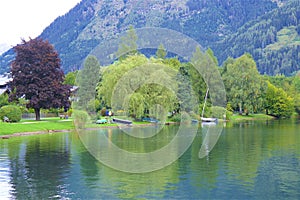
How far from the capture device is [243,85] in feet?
336

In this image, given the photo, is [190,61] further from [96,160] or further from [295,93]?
[96,160]

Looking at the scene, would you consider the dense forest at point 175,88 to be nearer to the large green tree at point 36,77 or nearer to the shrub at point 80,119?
the shrub at point 80,119

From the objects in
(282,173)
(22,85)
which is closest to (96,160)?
(282,173)

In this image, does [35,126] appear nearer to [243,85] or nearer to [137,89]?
[137,89]

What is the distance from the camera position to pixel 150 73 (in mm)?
73938

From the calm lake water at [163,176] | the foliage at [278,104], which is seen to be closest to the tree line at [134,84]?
the foliage at [278,104]

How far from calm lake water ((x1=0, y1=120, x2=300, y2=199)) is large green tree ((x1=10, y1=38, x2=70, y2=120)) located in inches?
1094

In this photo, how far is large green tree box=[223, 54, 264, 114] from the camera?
10212cm

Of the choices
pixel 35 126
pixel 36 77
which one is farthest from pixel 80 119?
pixel 36 77

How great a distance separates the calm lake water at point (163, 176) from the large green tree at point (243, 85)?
208 feet

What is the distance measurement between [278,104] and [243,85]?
11.9m

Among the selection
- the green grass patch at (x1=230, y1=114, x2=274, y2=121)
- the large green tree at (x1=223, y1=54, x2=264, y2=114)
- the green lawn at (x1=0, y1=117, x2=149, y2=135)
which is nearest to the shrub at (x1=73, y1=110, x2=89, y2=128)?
the green lawn at (x1=0, y1=117, x2=149, y2=135)

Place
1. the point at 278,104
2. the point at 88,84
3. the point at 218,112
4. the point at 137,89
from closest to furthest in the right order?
the point at 137,89
the point at 88,84
the point at 218,112
the point at 278,104

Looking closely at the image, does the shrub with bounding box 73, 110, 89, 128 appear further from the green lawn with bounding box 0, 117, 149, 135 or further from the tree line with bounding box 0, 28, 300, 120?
the tree line with bounding box 0, 28, 300, 120
